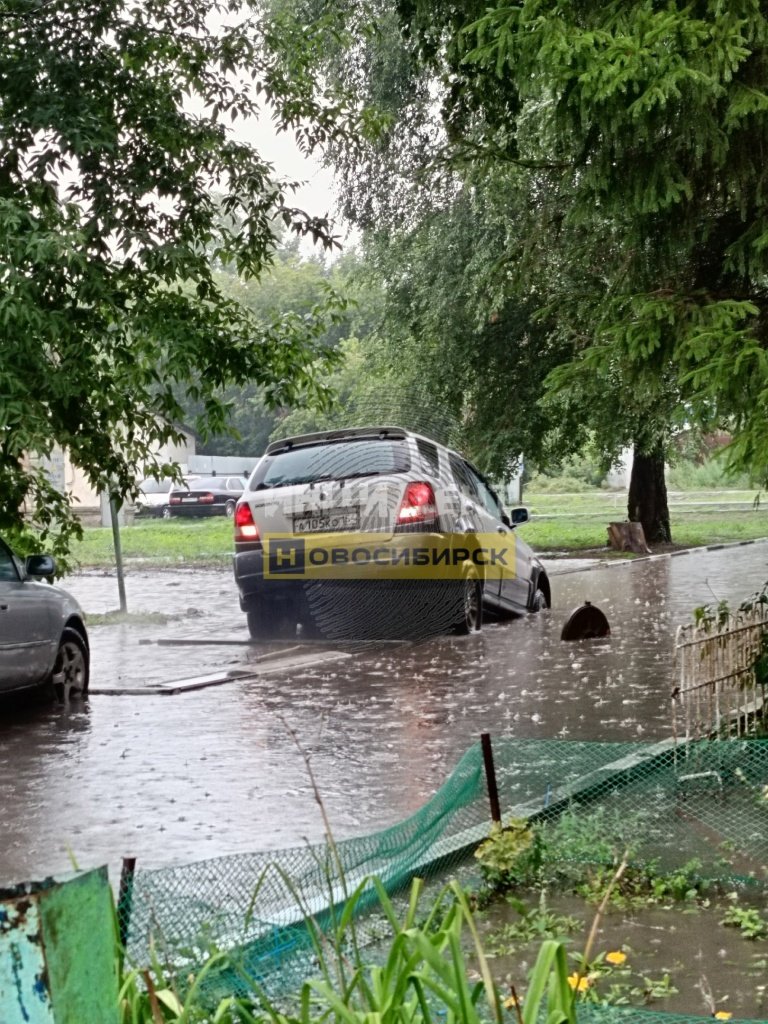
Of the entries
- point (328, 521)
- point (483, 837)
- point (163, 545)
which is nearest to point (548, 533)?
point (163, 545)

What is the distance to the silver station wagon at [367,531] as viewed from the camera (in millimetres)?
16594

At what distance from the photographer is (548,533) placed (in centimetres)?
4212

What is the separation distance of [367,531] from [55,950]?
46.7 ft

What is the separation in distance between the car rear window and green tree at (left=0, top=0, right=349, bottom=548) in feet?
8.64

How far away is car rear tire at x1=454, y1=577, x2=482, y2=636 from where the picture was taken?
17750 millimetres

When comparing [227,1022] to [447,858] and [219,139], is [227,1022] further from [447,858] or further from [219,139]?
[219,139]

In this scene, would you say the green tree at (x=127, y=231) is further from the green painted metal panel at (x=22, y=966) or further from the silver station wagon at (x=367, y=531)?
the green painted metal panel at (x=22, y=966)

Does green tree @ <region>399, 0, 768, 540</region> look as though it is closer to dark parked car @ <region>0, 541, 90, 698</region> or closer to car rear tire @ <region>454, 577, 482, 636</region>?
dark parked car @ <region>0, 541, 90, 698</region>

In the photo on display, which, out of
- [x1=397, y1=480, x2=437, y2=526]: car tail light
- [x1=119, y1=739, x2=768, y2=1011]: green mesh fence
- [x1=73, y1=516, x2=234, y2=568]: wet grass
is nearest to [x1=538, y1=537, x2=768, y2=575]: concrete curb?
[x1=73, y1=516, x2=234, y2=568]: wet grass

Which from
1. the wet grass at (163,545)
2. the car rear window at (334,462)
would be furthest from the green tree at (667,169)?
the wet grass at (163,545)

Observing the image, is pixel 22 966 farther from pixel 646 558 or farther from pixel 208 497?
pixel 208 497

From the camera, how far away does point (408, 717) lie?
38.7ft

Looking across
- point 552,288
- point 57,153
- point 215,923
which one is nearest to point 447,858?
point 215,923

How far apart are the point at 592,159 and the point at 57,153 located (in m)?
5.23
